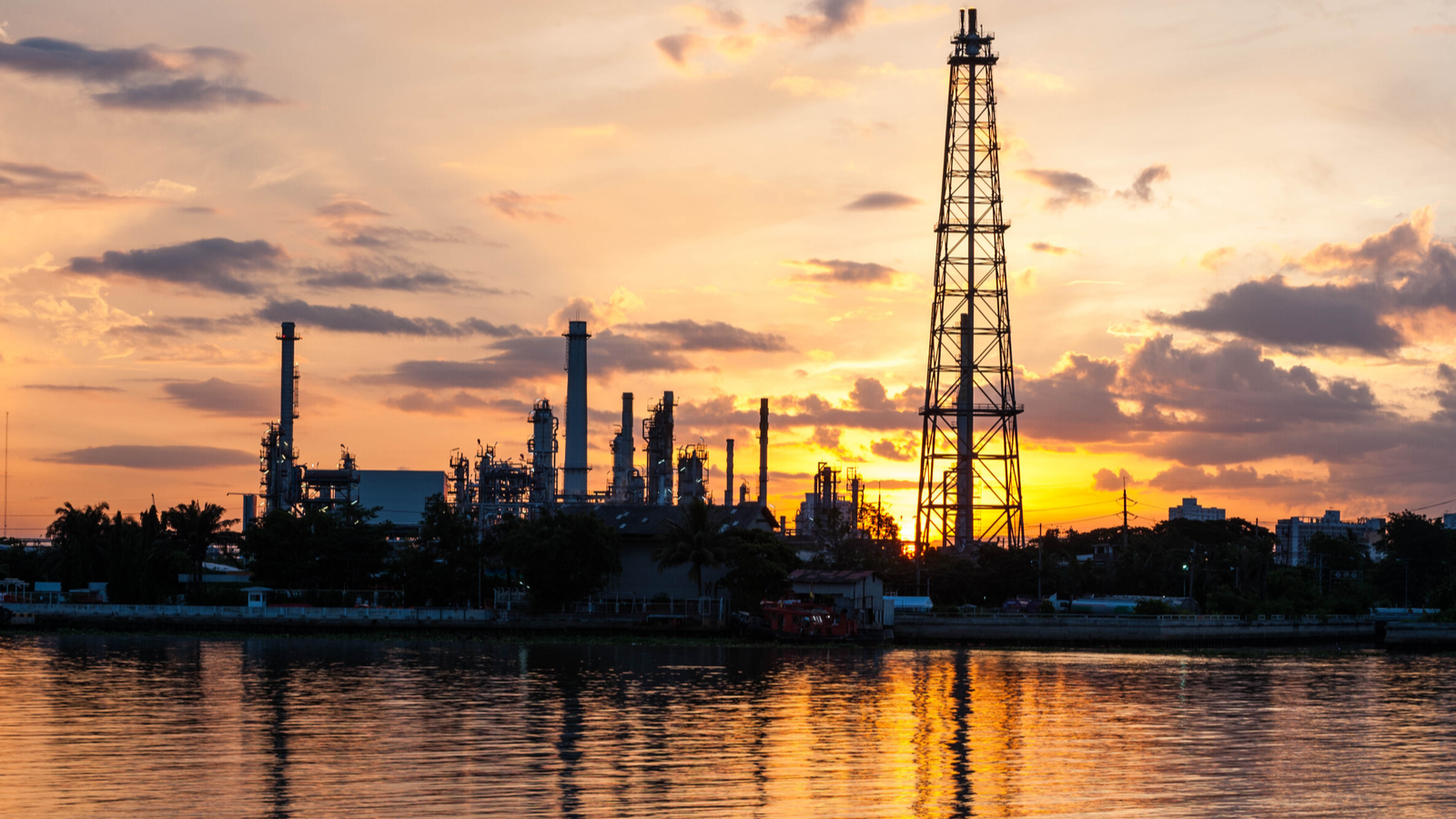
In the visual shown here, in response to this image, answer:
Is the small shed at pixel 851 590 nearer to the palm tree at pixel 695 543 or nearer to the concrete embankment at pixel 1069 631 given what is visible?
the concrete embankment at pixel 1069 631

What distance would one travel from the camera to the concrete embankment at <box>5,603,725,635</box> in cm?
9131

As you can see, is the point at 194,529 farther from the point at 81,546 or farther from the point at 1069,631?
the point at 1069,631

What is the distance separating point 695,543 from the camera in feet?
310

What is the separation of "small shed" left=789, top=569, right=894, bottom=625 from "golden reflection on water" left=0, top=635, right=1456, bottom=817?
21979 millimetres

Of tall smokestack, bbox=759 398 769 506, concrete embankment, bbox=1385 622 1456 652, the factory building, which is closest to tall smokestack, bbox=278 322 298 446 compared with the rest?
the factory building

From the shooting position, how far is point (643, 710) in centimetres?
→ 4778

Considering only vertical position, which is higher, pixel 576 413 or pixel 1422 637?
pixel 576 413

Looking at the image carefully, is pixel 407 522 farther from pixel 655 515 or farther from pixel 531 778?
pixel 531 778

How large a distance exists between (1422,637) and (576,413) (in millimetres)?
88530

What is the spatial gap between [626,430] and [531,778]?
5652 inches

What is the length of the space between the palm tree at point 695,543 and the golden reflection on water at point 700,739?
2165 cm

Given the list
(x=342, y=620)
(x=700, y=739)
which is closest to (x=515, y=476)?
(x=342, y=620)

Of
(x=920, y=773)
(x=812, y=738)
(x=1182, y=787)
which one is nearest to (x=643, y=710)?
(x=812, y=738)

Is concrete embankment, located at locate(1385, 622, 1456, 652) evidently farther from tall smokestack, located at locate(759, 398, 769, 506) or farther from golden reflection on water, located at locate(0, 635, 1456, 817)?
tall smokestack, located at locate(759, 398, 769, 506)
